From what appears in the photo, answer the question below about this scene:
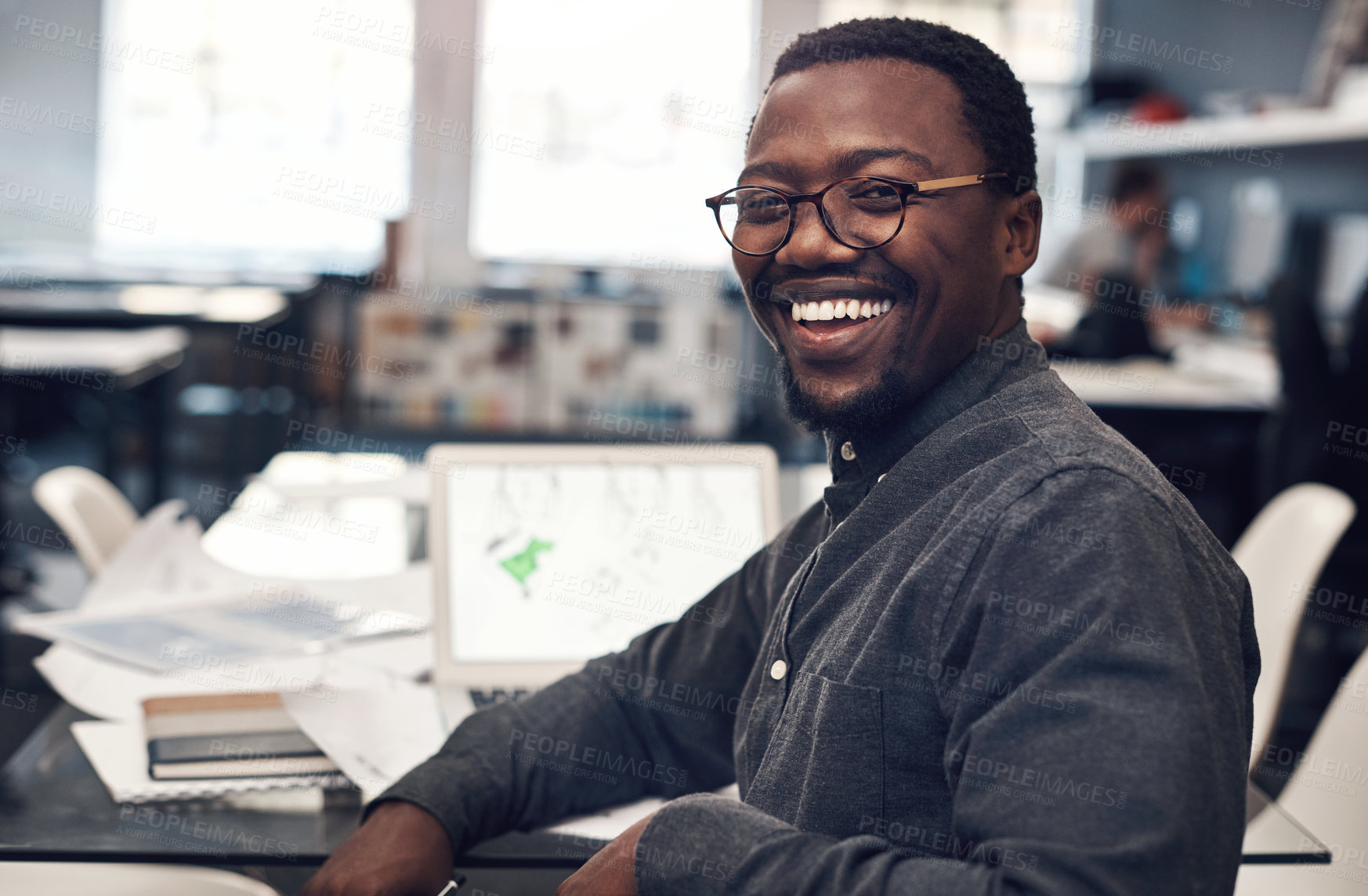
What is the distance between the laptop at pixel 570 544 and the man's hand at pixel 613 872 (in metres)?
0.58

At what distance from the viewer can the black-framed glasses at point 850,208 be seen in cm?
87

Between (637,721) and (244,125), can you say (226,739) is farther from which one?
(244,125)

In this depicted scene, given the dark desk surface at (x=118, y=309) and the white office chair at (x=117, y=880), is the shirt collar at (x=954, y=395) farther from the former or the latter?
the dark desk surface at (x=118, y=309)

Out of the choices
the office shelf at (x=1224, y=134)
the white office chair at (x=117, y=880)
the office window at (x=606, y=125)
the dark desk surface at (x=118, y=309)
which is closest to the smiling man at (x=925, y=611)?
the white office chair at (x=117, y=880)

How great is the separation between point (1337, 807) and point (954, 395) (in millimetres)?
983

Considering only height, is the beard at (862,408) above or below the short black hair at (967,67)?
below

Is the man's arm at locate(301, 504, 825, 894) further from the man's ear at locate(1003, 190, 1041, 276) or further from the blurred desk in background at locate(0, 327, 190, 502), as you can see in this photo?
the blurred desk in background at locate(0, 327, 190, 502)

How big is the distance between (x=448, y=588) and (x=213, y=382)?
517 centimetres

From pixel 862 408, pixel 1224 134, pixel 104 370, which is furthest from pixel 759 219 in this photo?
pixel 1224 134

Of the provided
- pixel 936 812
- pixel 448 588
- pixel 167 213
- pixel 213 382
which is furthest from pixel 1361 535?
pixel 167 213

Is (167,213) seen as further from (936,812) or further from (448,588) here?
(936,812)

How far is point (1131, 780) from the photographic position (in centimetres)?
63

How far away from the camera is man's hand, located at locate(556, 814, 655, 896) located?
82cm

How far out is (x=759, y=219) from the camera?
95 centimetres
